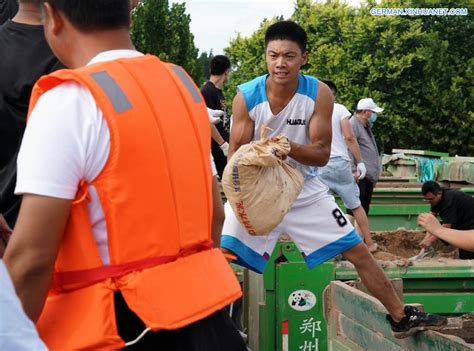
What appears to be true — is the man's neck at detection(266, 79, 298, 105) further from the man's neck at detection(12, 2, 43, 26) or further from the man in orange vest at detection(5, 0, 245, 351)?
the man in orange vest at detection(5, 0, 245, 351)

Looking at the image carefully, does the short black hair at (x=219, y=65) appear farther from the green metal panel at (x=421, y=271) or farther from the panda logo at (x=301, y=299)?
the panda logo at (x=301, y=299)

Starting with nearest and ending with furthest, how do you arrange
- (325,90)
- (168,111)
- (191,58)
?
(168,111), (325,90), (191,58)

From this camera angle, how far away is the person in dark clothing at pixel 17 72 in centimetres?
367

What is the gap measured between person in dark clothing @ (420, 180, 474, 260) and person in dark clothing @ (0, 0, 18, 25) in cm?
610

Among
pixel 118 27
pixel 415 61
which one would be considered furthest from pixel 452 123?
pixel 118 27

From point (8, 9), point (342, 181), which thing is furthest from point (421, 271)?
point (8, 9)

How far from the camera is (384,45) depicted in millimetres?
31109

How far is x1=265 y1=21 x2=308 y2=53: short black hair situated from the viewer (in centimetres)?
629

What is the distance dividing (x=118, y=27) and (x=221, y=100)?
8.02 metres

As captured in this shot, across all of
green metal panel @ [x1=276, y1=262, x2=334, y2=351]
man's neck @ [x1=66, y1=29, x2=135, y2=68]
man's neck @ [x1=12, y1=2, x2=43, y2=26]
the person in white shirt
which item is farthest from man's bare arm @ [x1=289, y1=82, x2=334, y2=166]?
the person in white shirt

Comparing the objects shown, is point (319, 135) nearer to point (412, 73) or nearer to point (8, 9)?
point (8, 9)

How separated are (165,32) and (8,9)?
21.1m

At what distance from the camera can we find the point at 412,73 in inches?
1225

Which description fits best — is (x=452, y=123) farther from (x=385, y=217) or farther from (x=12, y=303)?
(x=12, y=303)
